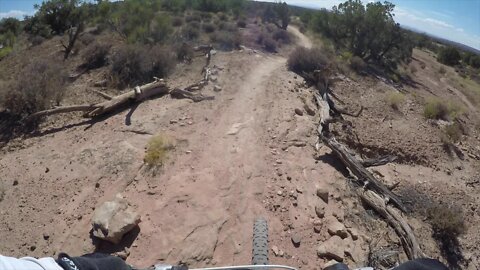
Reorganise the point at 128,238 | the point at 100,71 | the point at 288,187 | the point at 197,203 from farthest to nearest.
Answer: the point at 100,71
the point at 288,187
the point at 197,203
the point at 128,238

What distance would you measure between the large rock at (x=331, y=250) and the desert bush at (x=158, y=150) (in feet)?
10.5

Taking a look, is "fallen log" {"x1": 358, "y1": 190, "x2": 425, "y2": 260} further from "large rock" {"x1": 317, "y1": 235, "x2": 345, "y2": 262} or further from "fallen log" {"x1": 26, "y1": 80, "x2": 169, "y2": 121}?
"fallen log" {"x1": 26, "y1": 80, "x2": 169, "y2": 121}

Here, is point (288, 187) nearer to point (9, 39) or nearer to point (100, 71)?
point (100, 71)

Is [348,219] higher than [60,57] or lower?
lower

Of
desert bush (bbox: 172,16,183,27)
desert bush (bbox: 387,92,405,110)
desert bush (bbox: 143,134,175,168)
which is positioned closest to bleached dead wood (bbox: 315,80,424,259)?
desert bush (bbox: 143,134,175,168)

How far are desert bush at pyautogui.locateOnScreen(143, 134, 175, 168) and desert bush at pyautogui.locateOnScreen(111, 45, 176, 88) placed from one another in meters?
4.25

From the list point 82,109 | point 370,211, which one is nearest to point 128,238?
point 370,211

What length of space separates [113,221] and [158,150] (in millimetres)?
2035

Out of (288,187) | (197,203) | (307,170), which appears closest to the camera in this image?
(197,203)

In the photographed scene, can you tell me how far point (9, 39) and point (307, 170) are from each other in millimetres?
25709

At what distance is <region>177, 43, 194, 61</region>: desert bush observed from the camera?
1311cm

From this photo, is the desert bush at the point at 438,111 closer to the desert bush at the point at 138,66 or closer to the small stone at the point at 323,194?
the small stone at the point at 323,194

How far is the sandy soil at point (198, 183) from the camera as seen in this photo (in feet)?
16.4

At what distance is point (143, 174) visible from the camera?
245 inches
